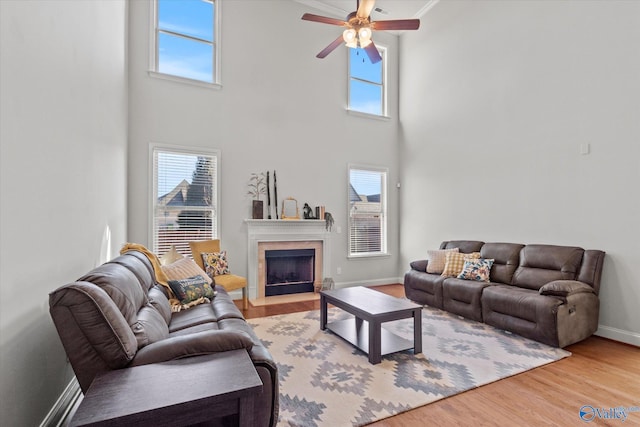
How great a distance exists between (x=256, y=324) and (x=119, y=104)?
3.20 m

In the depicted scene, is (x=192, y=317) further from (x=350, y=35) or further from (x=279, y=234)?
(x=350, y=35)

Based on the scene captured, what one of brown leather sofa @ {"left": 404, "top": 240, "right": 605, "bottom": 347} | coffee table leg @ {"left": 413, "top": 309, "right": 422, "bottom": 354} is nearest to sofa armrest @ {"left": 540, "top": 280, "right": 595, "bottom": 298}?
brown leather sofa @ {"left": 404, "top": 240, "right": 605, "bottom": 347}

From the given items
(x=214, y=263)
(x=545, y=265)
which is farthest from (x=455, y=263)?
(x=214, y=263)

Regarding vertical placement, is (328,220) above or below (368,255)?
above

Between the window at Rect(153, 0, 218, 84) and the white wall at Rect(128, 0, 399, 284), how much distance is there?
0.61ft

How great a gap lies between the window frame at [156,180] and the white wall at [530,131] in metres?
3.76

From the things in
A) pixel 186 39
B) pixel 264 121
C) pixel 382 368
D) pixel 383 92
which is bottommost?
pixel 382 368

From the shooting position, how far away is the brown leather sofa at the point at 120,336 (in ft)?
4.79

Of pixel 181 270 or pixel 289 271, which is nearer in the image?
pixel 181 270

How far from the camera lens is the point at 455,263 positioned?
4.69m

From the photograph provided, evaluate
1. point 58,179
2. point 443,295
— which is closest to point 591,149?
point 443,295

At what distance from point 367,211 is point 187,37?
4.40m

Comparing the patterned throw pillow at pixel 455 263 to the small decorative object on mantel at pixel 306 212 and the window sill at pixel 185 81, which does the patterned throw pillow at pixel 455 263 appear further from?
the window sill at pixel 185 81

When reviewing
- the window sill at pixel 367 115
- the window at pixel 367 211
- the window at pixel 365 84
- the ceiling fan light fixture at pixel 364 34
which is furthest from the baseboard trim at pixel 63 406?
the window at pixel 365 84
